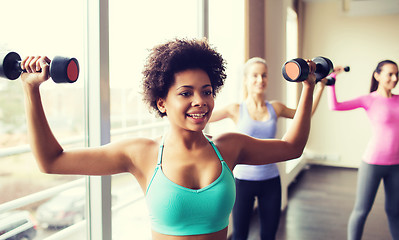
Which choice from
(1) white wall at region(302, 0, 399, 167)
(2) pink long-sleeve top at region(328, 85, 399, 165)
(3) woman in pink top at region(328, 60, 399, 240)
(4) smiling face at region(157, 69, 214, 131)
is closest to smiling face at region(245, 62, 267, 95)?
(3) woman in pink top at region(328, 60, 399, 240)

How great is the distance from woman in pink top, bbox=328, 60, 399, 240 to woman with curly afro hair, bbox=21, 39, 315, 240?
4.85 feet

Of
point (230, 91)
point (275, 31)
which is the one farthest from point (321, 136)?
point (230, 91)

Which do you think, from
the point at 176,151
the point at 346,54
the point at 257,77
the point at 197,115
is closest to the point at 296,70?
the point at 197,115

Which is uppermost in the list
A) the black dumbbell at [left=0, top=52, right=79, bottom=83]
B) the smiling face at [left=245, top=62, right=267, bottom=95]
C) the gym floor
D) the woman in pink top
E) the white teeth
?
the smiling face at [left=245, top=62, right=267, bottom=95]

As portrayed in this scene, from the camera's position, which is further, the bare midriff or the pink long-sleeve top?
the pink long-sleeve top

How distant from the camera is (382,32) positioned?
491 cm

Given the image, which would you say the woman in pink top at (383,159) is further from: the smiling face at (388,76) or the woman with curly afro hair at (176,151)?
the woman with curly afro hair at (176,151)

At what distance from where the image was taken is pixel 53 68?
0.80 metres

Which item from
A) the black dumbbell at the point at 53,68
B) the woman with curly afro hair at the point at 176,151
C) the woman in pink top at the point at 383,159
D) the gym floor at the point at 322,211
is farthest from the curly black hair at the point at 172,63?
the gym floor at the point at 322,211

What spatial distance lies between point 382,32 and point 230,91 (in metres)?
3.24

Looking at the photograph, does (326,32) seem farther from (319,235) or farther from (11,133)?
(11,133)

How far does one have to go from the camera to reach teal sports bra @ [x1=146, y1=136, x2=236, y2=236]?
884 mm

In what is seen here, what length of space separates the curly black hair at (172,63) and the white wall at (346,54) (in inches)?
180

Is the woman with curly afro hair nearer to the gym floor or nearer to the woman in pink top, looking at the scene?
the woman in pink top
